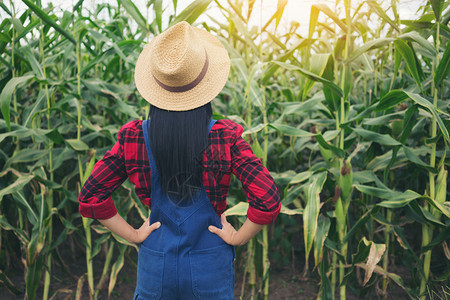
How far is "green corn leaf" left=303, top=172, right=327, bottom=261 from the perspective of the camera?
158 cm

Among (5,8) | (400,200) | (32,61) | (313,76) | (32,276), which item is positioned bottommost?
(32,276)

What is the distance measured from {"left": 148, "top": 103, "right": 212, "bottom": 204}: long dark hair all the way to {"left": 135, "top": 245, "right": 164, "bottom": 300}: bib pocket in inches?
9.2

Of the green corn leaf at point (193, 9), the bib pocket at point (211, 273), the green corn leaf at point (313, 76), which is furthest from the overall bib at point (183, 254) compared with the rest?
the green corn leaf at point (193, 9)

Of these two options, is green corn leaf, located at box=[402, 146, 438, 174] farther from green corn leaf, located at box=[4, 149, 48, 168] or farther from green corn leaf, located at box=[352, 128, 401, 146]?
green corn leaf, located at box=[4, 149, 48, 168]

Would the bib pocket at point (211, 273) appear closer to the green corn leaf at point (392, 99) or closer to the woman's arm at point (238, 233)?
the woman's arm at point (238, 233)

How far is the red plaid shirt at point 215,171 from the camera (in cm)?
105

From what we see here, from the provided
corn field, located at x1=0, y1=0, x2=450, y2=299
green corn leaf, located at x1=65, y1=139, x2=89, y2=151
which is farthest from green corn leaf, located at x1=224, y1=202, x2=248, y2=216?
green corn leaf, located at x1=65, y1=139, x2=89, y2=151

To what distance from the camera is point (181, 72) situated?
1007mm

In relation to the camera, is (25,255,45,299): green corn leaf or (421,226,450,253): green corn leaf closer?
(421,226,450,253): green corn leaf

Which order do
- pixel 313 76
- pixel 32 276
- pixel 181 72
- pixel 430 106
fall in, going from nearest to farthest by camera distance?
pixel 181 72 → pixel 430 106 → pixel 313 76 → pixel 32 276

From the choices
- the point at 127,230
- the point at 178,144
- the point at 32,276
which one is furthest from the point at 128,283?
the point at 178,144

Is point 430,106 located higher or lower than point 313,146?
higher

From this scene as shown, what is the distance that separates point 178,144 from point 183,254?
14.1 inches

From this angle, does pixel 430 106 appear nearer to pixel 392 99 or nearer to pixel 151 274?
pixel 392 99
